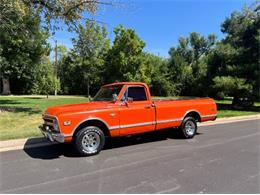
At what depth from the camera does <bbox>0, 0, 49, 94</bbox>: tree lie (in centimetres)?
1237

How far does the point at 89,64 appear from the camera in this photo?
4353 cm

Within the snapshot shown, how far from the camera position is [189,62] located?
57.6 meters

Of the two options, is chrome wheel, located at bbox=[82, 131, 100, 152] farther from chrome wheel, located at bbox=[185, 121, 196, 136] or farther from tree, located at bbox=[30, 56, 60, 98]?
tree, located at bbox=[30, 56, 60, 98]

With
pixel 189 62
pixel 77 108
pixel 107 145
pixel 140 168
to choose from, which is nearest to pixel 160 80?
pixel 189 62

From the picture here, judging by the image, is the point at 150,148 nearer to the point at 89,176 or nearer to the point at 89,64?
the point at 89,176

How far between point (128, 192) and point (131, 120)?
3.38 metres

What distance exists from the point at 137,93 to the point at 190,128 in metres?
2.38

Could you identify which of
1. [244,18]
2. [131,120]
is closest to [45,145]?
[131,120]

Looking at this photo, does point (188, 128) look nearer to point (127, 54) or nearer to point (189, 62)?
point (127, 54)

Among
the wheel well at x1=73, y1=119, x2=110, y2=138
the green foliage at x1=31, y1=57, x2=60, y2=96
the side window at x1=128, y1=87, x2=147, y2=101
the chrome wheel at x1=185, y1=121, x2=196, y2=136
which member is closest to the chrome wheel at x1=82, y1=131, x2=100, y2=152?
the wheel well at x1=73, y1=119, x2=110, y2=138

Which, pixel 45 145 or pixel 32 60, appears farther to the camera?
pixel 32 60

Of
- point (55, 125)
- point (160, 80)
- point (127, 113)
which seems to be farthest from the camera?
point (160, 80)

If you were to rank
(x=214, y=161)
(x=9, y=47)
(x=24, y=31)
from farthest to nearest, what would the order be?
(x=9, y=47) → (x=24, y=31) → (x=214, y=161)

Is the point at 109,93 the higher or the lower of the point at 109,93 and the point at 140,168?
the higher
